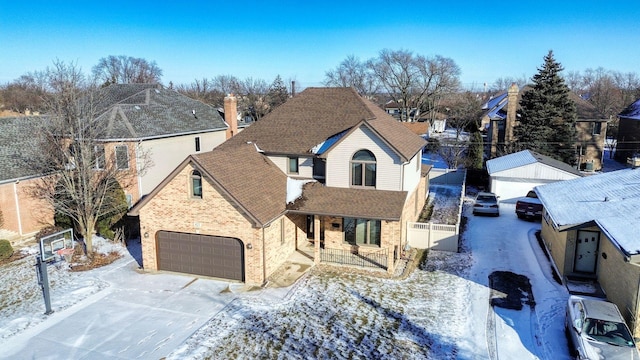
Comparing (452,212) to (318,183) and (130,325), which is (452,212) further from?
(130,325)

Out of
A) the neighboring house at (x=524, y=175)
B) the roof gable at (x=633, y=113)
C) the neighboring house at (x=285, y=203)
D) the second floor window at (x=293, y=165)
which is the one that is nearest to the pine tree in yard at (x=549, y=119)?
the neighboring house at (x=524, y=175)

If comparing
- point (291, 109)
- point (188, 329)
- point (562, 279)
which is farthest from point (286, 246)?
point (562, 279)

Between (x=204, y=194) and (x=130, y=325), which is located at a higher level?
(x=204, y=194)

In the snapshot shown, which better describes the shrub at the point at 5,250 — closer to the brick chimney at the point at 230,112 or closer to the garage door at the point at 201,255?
the garage door at the point at 201,255

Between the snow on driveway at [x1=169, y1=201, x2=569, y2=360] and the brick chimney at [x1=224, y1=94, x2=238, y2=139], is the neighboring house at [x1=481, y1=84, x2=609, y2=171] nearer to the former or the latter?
the brick chimney at [x1=224, y1=94, x2=238, y2=139]

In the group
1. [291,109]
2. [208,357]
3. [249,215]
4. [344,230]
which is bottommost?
[208,357]

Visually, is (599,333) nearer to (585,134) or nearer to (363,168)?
(363,168)

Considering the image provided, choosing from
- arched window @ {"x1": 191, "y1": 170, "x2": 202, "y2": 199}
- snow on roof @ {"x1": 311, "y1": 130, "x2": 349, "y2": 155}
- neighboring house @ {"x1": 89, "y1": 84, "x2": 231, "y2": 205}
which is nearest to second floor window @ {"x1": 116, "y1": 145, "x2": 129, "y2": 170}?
neighboring house @ {"x1": 89, "y1": 84, "x2": 231, "y2": 205}
